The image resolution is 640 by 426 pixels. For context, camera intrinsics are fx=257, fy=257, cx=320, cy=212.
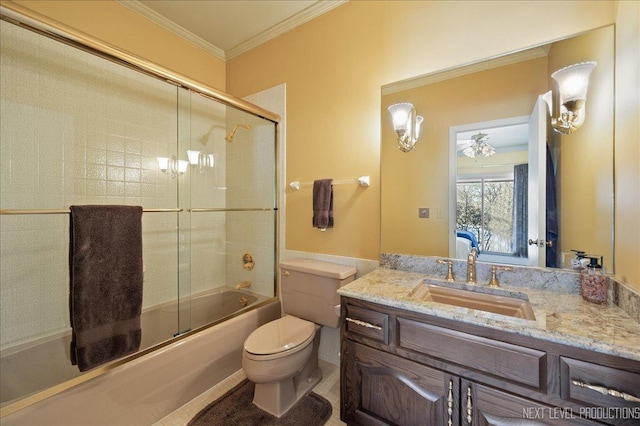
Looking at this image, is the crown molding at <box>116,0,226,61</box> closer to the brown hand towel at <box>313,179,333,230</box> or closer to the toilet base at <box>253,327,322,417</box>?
the brown hand towel at <box>313,179,333,230</box>

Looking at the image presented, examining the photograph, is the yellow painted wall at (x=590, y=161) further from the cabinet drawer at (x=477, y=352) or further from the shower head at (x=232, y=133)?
the shower head at (x=232, y=133)

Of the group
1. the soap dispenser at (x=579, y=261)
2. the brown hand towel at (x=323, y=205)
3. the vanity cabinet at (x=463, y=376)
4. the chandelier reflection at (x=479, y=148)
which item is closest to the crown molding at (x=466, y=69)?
the chandelier reflection at (x=479, y=148)

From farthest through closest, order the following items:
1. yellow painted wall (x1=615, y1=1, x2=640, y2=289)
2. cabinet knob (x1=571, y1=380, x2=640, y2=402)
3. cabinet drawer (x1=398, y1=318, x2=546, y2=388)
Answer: yellow painted wall (x1=615, y1=1, x2=640, y2=289), cabinet drawer (x1=398, y1=318, x2=546, y2=388), cabinet knob (x1=571, y1=380, x2=640, y2=402)

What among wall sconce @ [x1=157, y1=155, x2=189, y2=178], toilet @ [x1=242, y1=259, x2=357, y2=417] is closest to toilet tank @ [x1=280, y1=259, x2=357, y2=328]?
toilet @ [x1=242, y1=259, x2=357, y2=417]

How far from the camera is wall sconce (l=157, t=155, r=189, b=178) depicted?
6.88 ft

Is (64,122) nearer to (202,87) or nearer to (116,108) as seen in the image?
(116,108)

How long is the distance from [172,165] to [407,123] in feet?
6.03

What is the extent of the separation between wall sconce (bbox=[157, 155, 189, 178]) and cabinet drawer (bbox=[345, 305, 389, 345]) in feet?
5.75

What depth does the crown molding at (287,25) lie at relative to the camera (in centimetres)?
191

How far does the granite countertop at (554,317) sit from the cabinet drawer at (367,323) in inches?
2.8

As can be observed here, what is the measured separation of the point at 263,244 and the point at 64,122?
1559 millimetres

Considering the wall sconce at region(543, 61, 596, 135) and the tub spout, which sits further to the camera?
the tub spout

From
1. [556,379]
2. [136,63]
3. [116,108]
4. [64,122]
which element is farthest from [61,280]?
[556,379]

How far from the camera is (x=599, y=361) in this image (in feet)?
2.58
